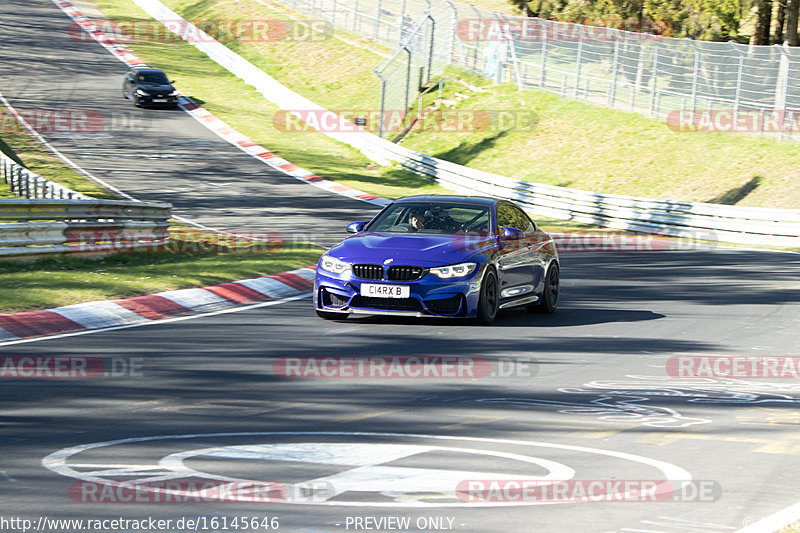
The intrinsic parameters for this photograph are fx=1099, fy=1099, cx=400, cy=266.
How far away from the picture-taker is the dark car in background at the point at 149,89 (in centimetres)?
4366

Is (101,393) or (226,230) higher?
(101,393)

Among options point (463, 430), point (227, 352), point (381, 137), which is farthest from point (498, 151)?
point (463, 430)

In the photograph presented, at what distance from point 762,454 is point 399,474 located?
7.51ft

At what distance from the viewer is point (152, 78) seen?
144ft

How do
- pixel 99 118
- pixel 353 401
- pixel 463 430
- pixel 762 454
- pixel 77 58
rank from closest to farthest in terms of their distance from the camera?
pixel 762 454 < pixel 463 430 < pixel 353 401 < pixel 99 118 < pixel 77 58

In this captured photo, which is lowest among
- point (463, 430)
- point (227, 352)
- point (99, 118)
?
point (99, 118)

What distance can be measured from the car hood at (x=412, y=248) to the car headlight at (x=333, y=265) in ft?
0.19

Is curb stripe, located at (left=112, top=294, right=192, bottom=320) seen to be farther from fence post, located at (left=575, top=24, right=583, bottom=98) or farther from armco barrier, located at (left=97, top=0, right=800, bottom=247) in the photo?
fence post, located at (left=575, top=24, right=583, bottom=98)

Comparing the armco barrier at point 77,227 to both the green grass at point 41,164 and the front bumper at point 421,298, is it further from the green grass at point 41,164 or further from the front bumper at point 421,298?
the green grass at point 41,164

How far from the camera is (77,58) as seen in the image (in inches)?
2083

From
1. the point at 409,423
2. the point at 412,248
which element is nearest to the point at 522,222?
the point at 412,248

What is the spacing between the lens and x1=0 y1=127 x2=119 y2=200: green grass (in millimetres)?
26266

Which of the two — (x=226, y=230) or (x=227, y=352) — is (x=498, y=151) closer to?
(x=226, y=230)

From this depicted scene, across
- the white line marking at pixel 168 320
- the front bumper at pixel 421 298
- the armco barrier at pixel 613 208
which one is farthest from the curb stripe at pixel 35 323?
the armco barrier at pixel 613 208
